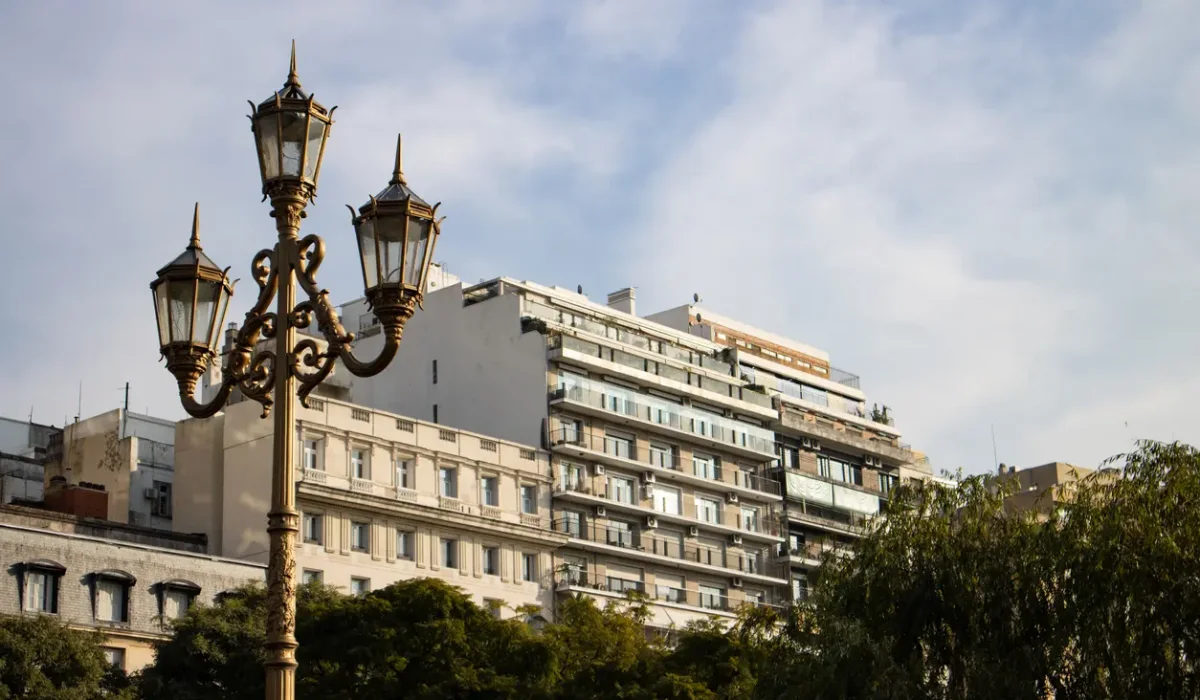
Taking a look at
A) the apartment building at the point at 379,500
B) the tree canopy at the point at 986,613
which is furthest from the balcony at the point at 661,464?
the tree canopy at the point at 986,613

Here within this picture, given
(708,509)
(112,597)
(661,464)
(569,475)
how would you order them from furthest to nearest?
(708,509), (661,464), (569,475), (112,597)

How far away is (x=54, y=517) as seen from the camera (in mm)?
60312

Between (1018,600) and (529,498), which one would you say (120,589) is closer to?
(529,498)

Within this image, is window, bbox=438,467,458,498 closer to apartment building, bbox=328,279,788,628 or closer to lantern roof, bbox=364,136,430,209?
apartment building, bbox=328,279,788,628

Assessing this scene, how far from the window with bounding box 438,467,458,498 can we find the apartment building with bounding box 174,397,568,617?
0.12 ft

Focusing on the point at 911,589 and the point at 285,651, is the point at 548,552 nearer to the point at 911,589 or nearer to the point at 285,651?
the point at 911,589

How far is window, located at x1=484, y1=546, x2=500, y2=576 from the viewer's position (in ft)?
231

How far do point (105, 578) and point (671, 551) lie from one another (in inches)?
1140

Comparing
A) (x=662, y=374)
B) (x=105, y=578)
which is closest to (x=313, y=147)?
(x=105, y=578)

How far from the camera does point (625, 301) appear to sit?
95.3 m

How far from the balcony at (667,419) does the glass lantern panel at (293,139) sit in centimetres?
5713

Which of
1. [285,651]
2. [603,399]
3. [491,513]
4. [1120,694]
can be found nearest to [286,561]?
[285,651]

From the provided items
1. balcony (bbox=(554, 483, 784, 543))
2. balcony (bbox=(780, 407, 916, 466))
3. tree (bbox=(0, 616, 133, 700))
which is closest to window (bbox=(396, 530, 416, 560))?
balcony (bbox=(554, 483, 784, 543))

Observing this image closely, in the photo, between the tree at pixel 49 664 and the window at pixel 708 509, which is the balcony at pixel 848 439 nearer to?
the window at pixel 708 509
